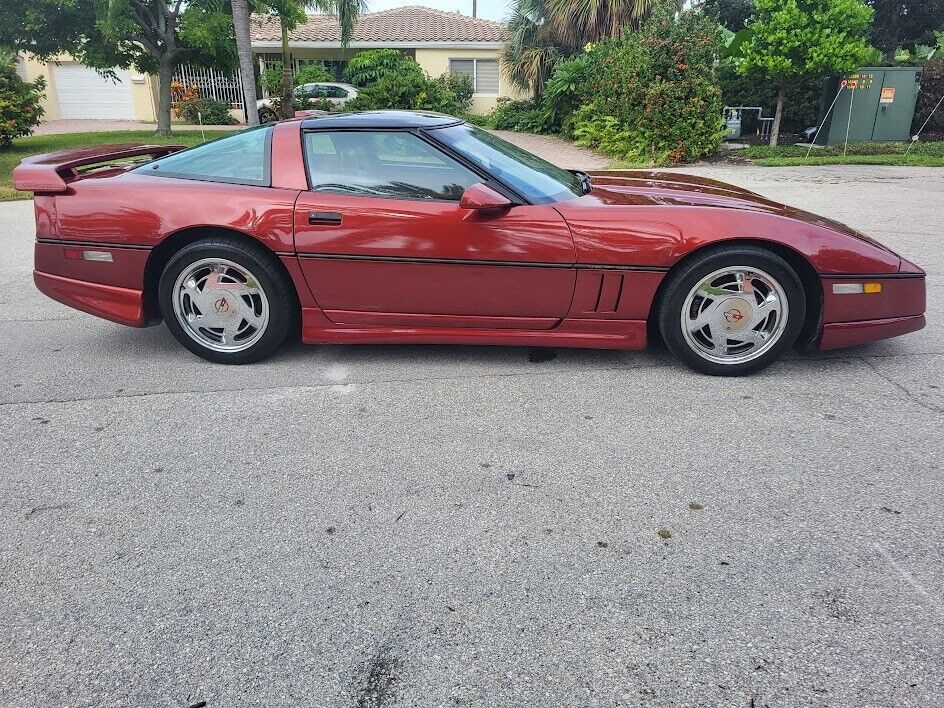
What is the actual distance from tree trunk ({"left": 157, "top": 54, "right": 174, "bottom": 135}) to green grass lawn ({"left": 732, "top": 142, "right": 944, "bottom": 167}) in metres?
13.2

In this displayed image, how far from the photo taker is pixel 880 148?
15672mm

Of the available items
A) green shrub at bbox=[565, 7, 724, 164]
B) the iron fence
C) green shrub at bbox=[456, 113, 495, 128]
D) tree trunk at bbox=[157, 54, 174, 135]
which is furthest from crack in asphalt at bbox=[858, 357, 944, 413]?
the iron fence

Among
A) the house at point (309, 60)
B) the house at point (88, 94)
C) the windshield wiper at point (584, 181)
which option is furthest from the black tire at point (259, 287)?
the house at point (88, 94)

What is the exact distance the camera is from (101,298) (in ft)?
13.2

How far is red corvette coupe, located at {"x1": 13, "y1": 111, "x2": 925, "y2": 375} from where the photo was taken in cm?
362

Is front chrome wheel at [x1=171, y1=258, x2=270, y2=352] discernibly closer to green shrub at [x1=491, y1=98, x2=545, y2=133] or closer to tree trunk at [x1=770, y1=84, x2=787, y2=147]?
tree trunk at [x1=770, y1=84, x2=787, y2=147]

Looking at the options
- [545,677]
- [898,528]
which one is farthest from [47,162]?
[898,528]

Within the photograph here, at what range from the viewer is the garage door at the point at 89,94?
92.4 ft

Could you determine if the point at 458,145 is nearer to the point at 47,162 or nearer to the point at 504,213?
the point at 504,213

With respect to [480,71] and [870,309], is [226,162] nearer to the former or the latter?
[870,309]

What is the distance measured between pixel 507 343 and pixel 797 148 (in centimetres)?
1453

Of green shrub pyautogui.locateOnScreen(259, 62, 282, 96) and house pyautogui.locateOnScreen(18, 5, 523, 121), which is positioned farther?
house pyautogui.locateOnScreen(18, 5, 523, 121)

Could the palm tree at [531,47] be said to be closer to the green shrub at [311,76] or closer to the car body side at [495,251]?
the green shrub at [311,76]

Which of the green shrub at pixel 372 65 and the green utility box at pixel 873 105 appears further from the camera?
the green shrub at pixel 372 65
